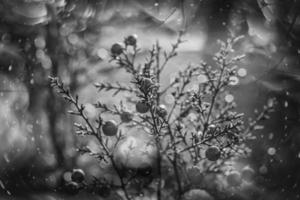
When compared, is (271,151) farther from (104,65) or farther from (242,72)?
(104,65)

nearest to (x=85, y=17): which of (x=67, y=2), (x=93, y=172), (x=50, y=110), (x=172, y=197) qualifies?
(x=67, y=2)

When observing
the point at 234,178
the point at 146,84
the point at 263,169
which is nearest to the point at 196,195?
the point at 234,178

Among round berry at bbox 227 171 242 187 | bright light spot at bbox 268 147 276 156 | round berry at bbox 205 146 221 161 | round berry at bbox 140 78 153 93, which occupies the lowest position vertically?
round berry at bbox 227 171 242 187

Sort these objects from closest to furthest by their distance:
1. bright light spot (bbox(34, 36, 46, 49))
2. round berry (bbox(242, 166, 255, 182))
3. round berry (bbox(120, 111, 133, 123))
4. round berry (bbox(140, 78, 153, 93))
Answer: round berry (bbox(140, 78, 153, 93)), round berry (bbox(120, 111, 133, 123)), round berry (bbox(242, 166, 255, 182)), bright light spot (bbox(34, 36, 46, 49))

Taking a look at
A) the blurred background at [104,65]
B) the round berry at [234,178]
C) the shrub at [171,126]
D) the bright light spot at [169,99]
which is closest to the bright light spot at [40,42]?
the blurred background at [104,65]

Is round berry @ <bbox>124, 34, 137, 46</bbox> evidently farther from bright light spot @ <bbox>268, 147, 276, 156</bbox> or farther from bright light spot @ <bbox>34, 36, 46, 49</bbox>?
bright light spot @ <bbox>34, 36, 46, 49</bbox>

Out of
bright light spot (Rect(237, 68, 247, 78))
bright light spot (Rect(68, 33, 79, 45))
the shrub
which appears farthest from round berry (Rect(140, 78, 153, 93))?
bright light spot (Rect(68, 33, 79, 45))

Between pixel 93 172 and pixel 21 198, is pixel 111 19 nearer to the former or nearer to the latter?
pixel 93 172
